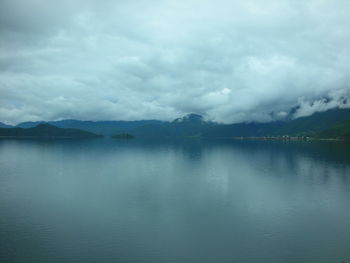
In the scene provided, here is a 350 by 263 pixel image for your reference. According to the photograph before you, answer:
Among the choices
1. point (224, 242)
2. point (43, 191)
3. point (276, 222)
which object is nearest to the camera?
point (224, 242)

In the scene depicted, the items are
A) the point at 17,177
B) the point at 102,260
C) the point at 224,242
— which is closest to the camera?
the point at 102,260

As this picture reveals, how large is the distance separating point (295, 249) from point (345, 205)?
30262mm

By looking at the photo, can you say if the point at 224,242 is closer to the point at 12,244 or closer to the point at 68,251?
the point at 68,251

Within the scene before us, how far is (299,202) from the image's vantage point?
66.4 metres

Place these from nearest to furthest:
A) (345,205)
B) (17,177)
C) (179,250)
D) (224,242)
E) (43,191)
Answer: (179,250), (224,242), (345,205), (43,191), (17,177)

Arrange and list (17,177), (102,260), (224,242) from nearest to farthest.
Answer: (102,260) → (224,242) → (17,177)

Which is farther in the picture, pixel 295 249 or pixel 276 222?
pixel 276 222

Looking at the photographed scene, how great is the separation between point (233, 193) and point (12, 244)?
5241 centimetres

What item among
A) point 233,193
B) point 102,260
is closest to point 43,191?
point 102,260

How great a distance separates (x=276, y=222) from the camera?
51.7 m

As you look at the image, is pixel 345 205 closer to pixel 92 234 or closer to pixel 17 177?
pixel 92 234

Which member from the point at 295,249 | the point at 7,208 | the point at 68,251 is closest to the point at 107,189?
the point at 7,208

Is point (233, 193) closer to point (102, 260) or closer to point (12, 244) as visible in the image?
point (102, 260)

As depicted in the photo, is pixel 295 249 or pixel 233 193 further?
pixel 233 193
